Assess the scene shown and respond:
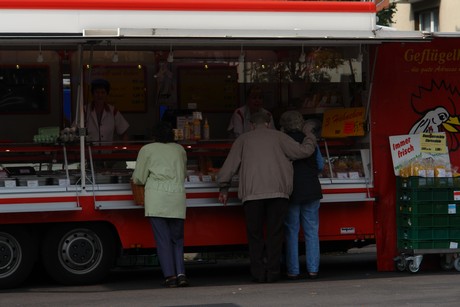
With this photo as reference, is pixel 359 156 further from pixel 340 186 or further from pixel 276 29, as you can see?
pixel 276 29

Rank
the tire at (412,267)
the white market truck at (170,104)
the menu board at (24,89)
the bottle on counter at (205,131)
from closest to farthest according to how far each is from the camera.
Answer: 1. the white market truck at (170,104)
2. the tire at (412,267)
3. the bottle on counter at (205,131)
4. the menu board at (24,89)

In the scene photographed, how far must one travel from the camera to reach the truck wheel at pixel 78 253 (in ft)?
35.3

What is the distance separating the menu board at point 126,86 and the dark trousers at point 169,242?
98.8 inches

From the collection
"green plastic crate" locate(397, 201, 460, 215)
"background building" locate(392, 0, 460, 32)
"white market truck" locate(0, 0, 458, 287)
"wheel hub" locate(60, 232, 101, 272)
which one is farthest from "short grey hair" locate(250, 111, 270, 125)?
"background building" locate(392, 0, 460, 32)

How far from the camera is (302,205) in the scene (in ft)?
36.4

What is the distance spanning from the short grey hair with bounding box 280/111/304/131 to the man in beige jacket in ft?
0.87

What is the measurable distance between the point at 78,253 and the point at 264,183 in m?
2.06

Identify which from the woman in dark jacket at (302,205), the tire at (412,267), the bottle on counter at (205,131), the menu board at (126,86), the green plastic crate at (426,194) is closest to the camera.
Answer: the woman in dark jacket at (302,205)

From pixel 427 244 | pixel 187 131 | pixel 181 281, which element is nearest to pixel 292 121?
pixel 187 131

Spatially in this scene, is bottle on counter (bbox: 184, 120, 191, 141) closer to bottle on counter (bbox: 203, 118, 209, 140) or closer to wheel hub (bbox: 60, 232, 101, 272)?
bottle on counter (bbox: 203, 118, 209, 140)

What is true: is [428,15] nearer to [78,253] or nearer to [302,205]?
[302,205]

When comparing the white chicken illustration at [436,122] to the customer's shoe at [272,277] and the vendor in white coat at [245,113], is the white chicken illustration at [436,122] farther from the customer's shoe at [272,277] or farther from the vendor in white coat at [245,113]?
the customer's shoe at [272,277]

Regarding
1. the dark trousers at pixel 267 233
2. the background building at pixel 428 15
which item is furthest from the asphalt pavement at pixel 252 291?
the background building at pixel 428 15

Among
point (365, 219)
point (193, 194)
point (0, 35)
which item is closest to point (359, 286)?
point (365, 219)
